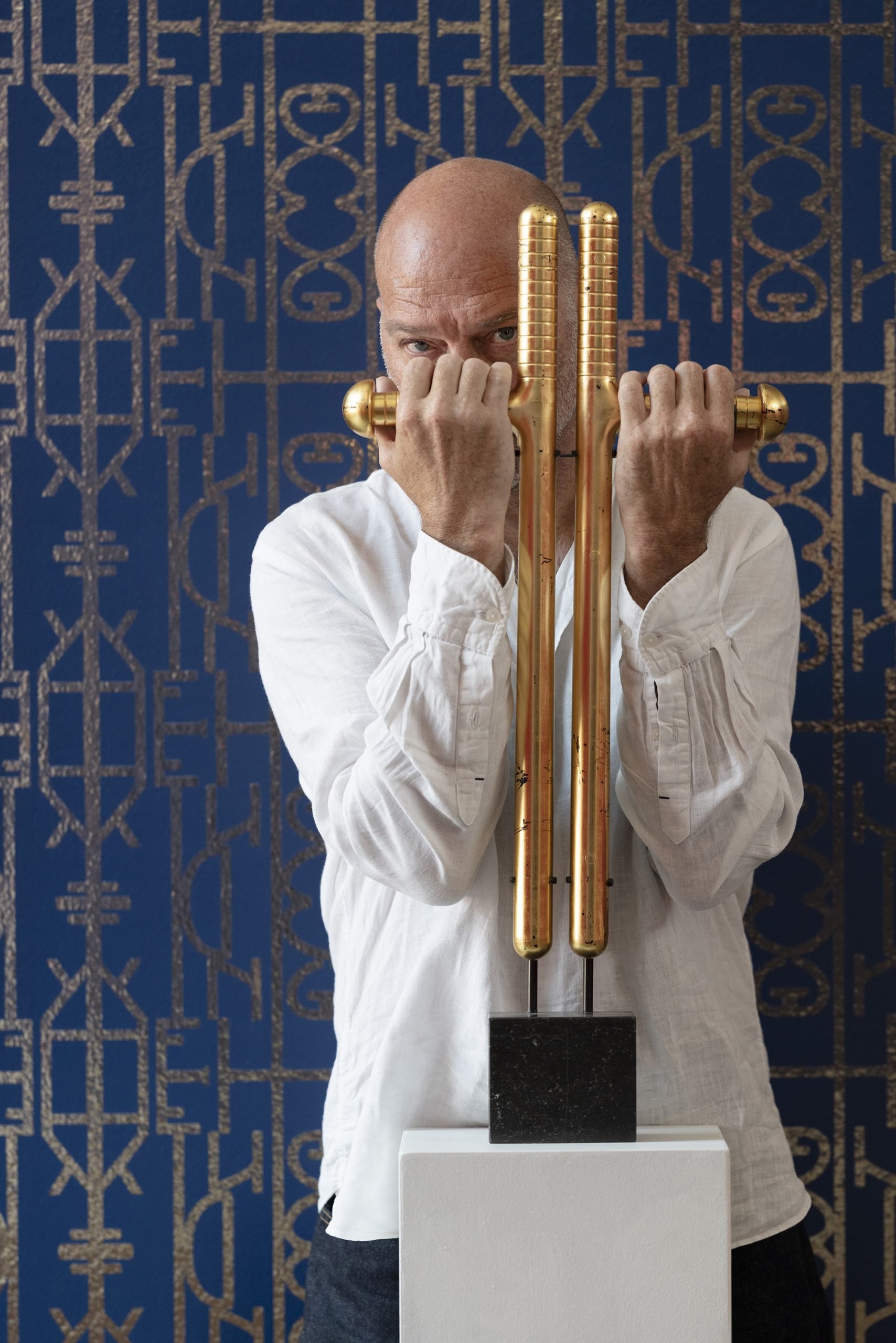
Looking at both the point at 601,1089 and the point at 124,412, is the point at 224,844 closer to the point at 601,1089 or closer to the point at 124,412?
the point at 124,412

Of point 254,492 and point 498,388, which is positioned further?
point 254,492

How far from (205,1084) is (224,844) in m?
0.28

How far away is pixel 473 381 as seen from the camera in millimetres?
780

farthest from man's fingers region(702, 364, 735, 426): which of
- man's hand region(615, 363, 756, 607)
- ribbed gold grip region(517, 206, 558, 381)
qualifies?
ribbed gold grip region(517, 206, 558, 381)

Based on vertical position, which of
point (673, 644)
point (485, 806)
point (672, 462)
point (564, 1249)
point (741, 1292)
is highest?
point (672, 462)

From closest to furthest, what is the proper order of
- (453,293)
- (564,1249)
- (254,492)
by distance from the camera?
(564,1249)
(453,293)
(254,492)

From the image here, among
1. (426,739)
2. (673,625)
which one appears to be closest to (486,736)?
(426,739)

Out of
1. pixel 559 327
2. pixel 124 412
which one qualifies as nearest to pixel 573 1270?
pixel 559 327

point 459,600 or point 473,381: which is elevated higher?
point 473,381

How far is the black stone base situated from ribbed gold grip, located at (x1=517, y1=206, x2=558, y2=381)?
427mm

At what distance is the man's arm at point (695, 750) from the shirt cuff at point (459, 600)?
3.5 inches

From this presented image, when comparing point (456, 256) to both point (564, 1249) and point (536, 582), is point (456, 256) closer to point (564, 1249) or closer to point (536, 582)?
point (536, 582)

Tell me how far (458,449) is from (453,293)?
0.24 m

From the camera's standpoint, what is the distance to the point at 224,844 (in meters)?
1.41
